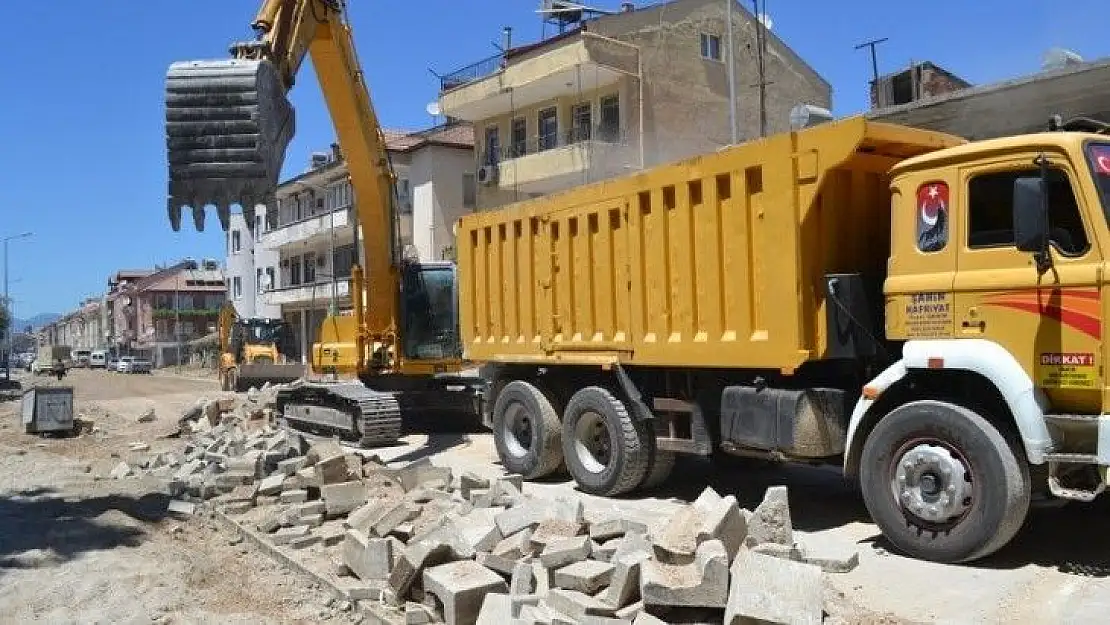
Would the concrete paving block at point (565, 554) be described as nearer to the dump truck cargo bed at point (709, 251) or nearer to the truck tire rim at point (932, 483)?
the truck tire rim at point (932, 483)

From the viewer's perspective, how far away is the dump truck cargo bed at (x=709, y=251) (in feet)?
23.9

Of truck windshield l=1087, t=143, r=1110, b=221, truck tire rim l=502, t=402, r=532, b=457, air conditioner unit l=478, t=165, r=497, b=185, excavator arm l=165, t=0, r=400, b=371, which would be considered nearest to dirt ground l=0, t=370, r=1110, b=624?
truck tire rim l=502, t=402, r=532, b=457

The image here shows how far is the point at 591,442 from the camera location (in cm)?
977

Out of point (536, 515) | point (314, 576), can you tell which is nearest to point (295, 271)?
point (314, 576)

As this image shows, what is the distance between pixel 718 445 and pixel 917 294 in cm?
252

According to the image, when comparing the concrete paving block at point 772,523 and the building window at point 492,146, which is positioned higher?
the building window at point 492,146

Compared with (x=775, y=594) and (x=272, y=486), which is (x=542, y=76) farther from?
(x=775, y=594)

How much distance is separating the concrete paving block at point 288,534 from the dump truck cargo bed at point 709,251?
123 inches

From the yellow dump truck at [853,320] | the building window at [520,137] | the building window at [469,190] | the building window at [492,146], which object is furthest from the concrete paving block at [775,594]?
the building window at [469,190]

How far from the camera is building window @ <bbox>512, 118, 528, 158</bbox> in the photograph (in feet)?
102

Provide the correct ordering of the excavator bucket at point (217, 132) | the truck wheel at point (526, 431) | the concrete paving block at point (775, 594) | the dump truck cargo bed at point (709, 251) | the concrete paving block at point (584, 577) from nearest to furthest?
1. the concrete paving block at point (775, 594)
2. the concrete paving block at point (584, 577)
3. the dump truck cargo bed at point (709, 251)
4. the excavator bucket at point (217, 132)
5. the truck wheel at point (526, 431)

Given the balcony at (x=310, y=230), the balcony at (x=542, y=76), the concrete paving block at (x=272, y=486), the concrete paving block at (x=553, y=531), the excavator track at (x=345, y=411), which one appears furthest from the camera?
the balcony at (x=310, y=230)

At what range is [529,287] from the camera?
1067 centimetres

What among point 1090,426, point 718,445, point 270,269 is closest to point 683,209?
point 718,445
